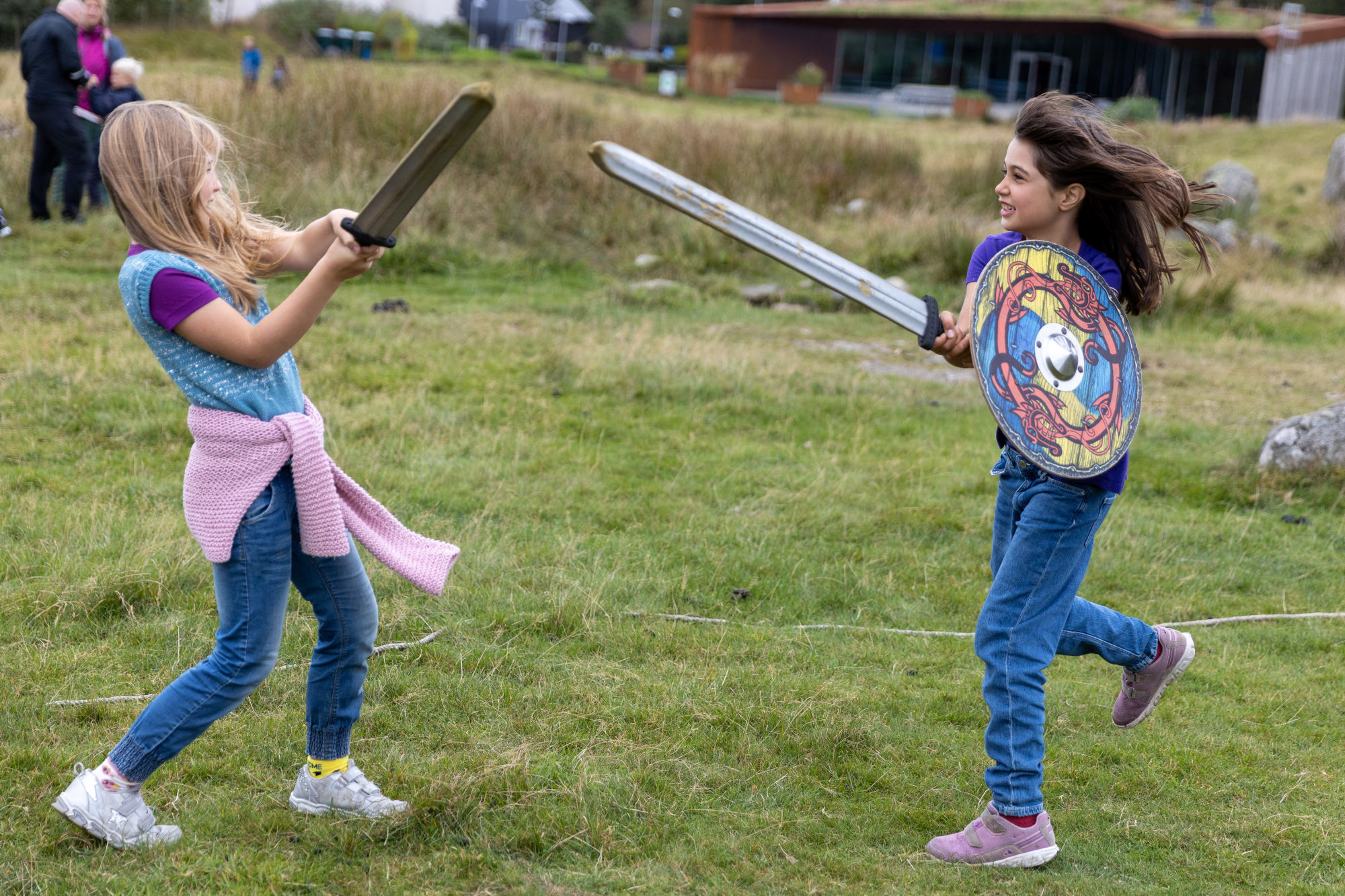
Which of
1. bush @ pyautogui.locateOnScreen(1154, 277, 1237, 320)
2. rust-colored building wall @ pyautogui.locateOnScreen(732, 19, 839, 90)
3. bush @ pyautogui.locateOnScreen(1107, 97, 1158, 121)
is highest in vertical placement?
rust-colored building wall @ pyautogui.locateOnScreen(732, 19, 839, 90)

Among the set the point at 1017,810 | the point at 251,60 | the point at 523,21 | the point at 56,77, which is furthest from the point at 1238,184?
the point at 523,21

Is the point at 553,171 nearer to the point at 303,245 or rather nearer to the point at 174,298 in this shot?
the point at 303,245

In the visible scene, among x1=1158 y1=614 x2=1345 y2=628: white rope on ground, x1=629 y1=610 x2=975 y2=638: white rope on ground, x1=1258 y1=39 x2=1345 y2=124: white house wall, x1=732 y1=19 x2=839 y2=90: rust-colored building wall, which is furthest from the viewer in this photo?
x1=732 y1=19 x2=839 y2=90: rust-colored building wall

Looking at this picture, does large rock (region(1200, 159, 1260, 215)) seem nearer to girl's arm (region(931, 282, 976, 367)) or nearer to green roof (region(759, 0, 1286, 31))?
girl's arm (region(931, 282, 976, 367))

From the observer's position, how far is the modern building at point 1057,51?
1585 inches

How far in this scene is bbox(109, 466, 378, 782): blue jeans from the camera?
2.80 meters

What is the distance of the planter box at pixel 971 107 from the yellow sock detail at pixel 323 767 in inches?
1692

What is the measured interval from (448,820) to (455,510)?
2.61 meters

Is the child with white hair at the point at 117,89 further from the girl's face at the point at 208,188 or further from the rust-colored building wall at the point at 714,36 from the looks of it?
the rust-colored building wall at the point at 714,36

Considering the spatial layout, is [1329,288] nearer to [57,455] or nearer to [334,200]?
[334,200]

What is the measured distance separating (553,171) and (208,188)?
12430 millimetres

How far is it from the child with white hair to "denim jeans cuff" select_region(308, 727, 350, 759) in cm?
1039

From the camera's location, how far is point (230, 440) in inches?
109

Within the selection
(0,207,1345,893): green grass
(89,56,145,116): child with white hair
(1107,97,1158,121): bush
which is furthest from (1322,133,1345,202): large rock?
(89,56,145,116): child with white hair
